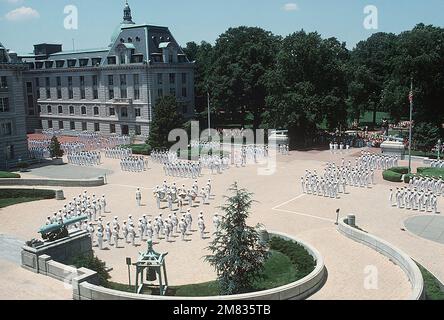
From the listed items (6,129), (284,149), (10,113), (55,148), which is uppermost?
(10,113)

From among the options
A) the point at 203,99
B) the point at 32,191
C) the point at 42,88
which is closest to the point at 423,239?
the point at 32,191

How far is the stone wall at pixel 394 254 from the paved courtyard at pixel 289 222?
0.95 ft

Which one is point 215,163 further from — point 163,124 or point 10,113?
point 10,113

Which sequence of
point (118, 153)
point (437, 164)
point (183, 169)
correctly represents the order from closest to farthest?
point (183, 169) < point (437, 164) < point (118, 153)

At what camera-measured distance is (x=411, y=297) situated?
15.3 metres

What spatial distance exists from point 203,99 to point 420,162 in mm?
39507

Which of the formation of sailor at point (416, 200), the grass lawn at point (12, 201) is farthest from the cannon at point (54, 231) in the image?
the formation of sailor at point (416, 200)

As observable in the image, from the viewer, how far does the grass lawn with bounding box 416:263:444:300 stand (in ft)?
52.9

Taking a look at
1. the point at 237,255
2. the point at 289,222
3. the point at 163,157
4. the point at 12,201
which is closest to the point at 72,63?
the point at 163,157

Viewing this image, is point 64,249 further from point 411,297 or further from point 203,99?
point 203,99

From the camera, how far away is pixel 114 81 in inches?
2500

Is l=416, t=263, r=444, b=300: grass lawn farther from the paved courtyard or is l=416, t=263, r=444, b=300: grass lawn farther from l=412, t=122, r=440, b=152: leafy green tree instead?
l=412, t=122, r=440, b=152: leafy green tree

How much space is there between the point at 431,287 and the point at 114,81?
53379 millimetres

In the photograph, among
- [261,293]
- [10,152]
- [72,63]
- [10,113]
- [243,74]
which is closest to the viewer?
[261,293]
